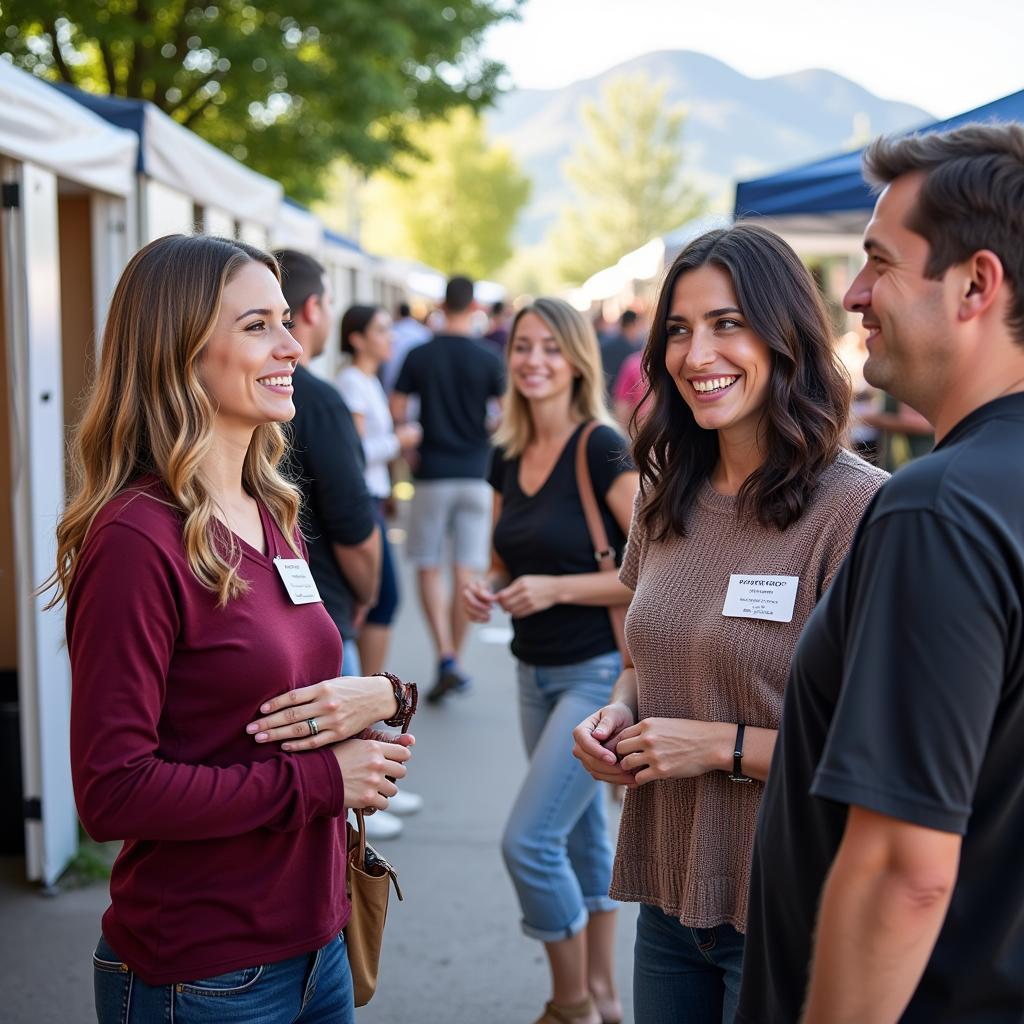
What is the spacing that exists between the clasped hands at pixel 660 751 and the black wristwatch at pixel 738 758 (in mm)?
24

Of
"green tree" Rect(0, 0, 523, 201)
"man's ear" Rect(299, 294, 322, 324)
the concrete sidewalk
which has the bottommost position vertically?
the concrete sidewalk

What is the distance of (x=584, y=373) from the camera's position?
143 inches

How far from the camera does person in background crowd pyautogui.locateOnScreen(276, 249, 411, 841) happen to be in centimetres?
348

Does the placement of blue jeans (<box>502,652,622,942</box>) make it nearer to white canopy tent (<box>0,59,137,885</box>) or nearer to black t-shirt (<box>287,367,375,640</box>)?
black t-shirt (<box>287,367,375,640</box>)

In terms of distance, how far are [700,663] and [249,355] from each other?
942 mm

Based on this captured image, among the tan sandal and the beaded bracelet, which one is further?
the tan sandal

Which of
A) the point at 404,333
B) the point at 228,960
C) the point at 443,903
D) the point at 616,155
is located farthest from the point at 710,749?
the point at 616,155

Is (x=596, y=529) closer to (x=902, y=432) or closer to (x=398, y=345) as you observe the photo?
(x=902, y=432)

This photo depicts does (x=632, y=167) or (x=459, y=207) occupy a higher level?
(x=632, y=167)

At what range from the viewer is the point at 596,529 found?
131 inches

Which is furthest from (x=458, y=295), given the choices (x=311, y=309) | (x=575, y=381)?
(x=575, y=381)

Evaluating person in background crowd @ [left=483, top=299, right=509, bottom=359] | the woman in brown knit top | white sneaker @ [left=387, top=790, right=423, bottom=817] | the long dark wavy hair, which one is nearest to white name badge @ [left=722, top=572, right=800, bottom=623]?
the woman in brown knit top

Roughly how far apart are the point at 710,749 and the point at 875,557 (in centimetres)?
89

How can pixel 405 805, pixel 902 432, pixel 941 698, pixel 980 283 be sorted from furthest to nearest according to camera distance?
pixel 902 432 → pixel 405 805 → pixel 980 283 → pixel 941 698
